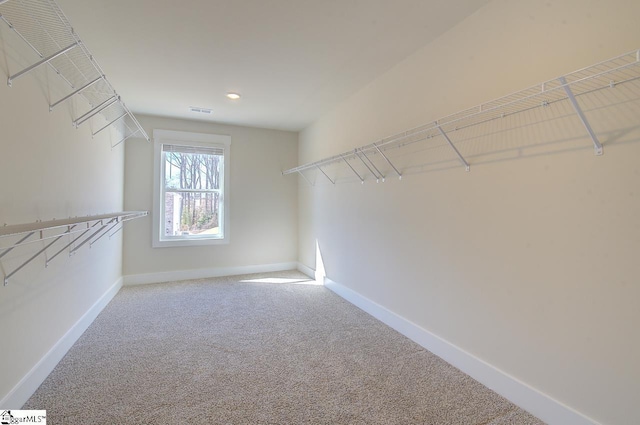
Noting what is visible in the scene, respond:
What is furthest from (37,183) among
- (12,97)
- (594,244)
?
(594,244)

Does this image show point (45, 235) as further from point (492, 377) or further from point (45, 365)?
point (492, 377)

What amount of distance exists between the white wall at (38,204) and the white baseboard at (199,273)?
4.39 feet

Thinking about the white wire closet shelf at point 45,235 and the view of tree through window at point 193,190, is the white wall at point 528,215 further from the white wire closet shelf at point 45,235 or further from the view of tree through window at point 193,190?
the view of tree through window at point 193,190

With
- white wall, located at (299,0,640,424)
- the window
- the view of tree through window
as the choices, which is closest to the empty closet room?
white wall, located at (299,0,640,424)

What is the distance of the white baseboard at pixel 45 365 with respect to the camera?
1.52 metres

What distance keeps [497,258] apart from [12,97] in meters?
2.72

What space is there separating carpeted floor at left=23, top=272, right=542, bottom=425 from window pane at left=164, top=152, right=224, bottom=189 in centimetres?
191

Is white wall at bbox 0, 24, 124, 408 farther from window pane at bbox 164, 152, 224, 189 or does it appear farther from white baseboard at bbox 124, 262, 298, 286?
window pane at bbox 164, 152, 224, 189

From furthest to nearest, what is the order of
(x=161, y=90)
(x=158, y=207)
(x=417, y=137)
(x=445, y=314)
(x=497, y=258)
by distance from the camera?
(x=158, y=207) < (x=161, y=90) < (x=417, y=137) < (x=445, y=314) < (x=497, y=258)

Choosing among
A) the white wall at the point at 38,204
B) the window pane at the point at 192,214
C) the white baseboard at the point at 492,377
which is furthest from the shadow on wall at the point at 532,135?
the window pane at the point at 192,214

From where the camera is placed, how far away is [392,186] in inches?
102

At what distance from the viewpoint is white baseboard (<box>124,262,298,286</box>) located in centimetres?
397

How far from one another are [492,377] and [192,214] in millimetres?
3962

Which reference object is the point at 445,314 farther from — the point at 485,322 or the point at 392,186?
the point at 392,186
